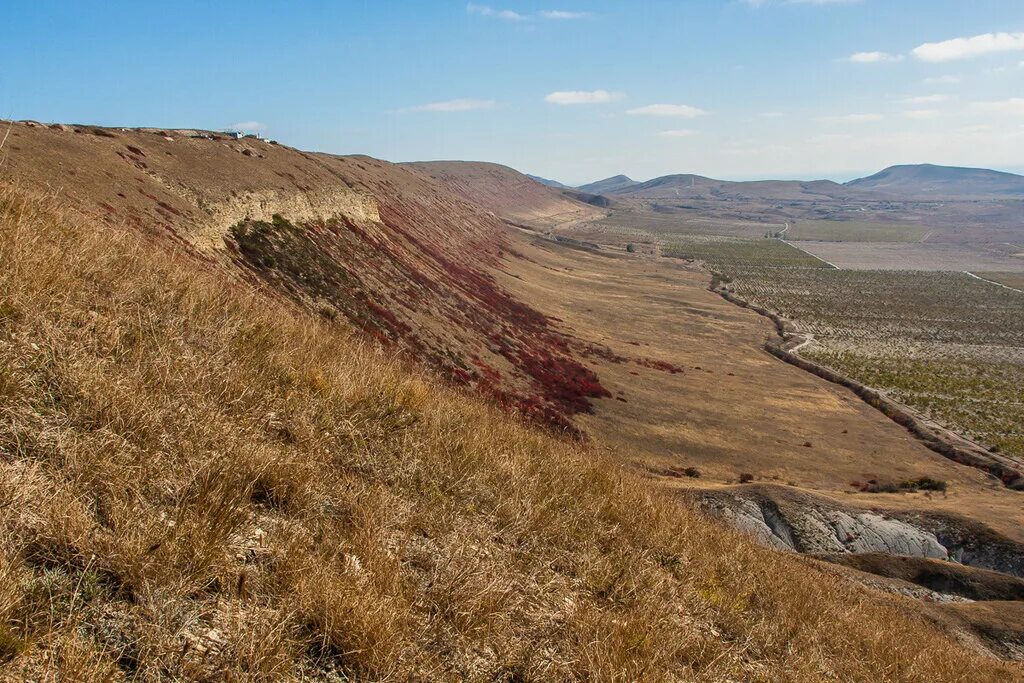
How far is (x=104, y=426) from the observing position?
4.73 meters

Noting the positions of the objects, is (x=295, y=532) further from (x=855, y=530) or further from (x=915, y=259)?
(x=915, y=259)

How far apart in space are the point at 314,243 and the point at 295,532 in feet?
142

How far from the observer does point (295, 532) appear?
4.68 metres

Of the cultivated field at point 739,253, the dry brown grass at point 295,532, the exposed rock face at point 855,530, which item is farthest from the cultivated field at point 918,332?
the dry brown grass at point 295,532

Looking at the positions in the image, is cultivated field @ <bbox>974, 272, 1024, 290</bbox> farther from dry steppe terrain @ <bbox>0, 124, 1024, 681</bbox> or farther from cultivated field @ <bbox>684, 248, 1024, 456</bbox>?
dry steppe terrain @ <bbox>0, 124, 1024, 681</bbox>

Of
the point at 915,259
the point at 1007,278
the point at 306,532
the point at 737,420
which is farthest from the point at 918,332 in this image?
the point at 915,259

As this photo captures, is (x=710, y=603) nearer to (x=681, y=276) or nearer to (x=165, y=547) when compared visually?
(x=165, y=547)

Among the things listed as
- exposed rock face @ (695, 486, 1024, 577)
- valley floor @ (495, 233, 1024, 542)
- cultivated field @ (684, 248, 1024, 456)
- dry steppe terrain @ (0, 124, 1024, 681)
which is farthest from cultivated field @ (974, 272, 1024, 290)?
dry steppe terrain @ (0, 124, 1024, 681)

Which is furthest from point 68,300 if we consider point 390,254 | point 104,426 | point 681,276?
point 681,276

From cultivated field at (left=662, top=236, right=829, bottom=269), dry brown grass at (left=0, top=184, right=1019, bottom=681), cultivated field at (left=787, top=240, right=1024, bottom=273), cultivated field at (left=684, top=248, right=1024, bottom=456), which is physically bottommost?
cultivated field at (left=684, top=248, right=1024, bottom=456)

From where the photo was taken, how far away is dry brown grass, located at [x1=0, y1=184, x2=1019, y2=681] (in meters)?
3.59

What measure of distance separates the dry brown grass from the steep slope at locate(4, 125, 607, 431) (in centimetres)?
1459

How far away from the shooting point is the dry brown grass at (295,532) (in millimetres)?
3592

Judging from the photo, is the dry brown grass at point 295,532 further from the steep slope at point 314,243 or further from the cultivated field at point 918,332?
the cultivated field at point 918,332
